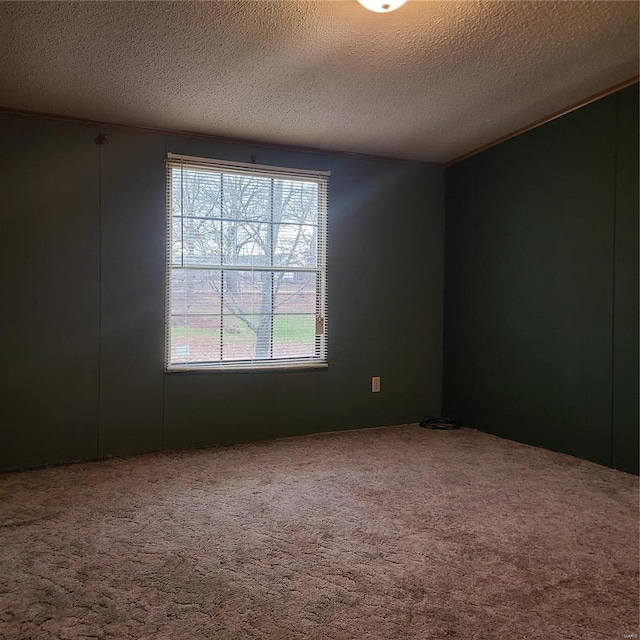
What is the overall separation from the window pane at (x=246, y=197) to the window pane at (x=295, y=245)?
0.17m

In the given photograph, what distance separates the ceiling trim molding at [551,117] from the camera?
2701mm

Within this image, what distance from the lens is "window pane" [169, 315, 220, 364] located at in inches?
133

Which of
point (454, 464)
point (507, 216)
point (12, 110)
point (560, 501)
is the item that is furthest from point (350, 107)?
point (560, 501)

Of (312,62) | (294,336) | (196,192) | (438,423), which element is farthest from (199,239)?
(438,423)

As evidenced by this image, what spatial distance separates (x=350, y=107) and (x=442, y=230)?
1.60m

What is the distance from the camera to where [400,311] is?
159 inches

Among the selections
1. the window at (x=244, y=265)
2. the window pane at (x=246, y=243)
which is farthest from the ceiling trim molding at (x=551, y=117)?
the window pane at (x=246, y=243)

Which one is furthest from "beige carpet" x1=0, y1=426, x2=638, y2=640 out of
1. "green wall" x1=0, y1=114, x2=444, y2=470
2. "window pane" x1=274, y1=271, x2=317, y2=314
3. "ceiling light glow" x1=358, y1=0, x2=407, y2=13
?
"ceiling light glow" x1=358, y1=0, x2=407, y2=13

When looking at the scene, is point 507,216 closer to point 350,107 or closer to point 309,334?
point 350,107

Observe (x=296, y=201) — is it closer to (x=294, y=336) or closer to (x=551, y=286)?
(x=294, y=336)

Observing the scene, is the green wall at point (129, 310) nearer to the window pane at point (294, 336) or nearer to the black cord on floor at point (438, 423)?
the window pane at point (294, 336)

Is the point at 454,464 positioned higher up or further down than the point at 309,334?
further down

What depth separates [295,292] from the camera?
3689 mm

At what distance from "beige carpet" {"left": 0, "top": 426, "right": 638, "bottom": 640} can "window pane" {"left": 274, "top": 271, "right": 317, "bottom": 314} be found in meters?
1.16
